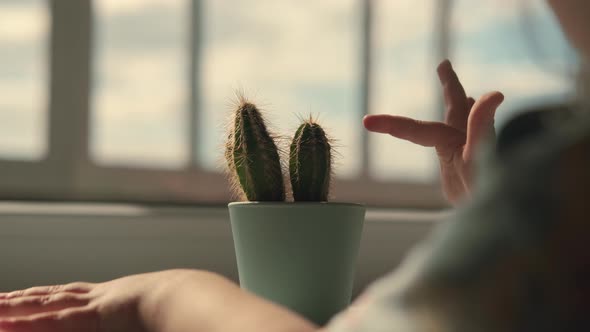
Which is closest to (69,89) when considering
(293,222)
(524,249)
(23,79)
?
(23,79)

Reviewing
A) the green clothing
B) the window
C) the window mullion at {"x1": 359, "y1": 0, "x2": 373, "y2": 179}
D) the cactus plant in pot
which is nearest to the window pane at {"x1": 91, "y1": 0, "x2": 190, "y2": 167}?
the window

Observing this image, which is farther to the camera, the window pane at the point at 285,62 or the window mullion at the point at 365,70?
the window mullion at the point at 365,70

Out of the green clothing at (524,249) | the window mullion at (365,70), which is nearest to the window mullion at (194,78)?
the window mullion at (365,70)

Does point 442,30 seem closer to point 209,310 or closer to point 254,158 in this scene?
point 254,158

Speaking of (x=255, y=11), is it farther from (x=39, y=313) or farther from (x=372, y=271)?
(x=39, y=313)

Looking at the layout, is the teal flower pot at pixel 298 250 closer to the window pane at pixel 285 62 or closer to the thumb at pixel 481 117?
the thumb at pixel 481 117
